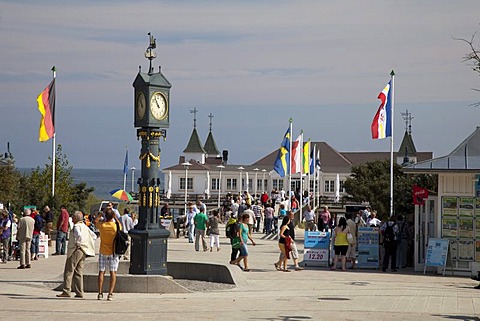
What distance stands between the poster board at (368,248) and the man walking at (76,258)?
1072 centimetres

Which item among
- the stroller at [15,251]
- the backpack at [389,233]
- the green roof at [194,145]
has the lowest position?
the stroller at [15,251]

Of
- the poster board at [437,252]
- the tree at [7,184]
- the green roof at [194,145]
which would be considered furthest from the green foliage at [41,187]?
the green roof at [194,145]

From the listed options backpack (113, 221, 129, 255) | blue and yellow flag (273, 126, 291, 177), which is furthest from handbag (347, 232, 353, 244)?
blue and yellow flag (273, 126, 291, 177)

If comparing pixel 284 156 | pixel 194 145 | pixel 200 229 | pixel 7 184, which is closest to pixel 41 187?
pixel 7 184

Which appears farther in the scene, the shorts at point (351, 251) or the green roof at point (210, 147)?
the green roof at point (210, 147)

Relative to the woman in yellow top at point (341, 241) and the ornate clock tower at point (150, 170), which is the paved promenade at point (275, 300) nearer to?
the woman in yellow top at point (341, 241)

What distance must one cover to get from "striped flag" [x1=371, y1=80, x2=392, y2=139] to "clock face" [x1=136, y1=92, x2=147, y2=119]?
15707 mm

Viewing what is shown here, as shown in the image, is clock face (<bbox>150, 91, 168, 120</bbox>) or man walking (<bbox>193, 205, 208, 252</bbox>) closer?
clock face (<bbox>150, 91, 168, 120</bbox>)

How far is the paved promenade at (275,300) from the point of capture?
15.2 m

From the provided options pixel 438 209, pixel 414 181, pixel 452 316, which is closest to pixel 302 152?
pixel 414 181

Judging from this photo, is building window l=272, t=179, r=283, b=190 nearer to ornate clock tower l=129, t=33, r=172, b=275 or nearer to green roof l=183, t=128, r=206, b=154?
green roof l=183, t=128, r=206, b=154

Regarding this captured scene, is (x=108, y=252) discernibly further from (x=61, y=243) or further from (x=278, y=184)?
(x=278, y=184)

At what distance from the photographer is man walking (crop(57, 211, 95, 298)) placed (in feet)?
56.8

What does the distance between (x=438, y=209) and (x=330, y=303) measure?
27.4ft
